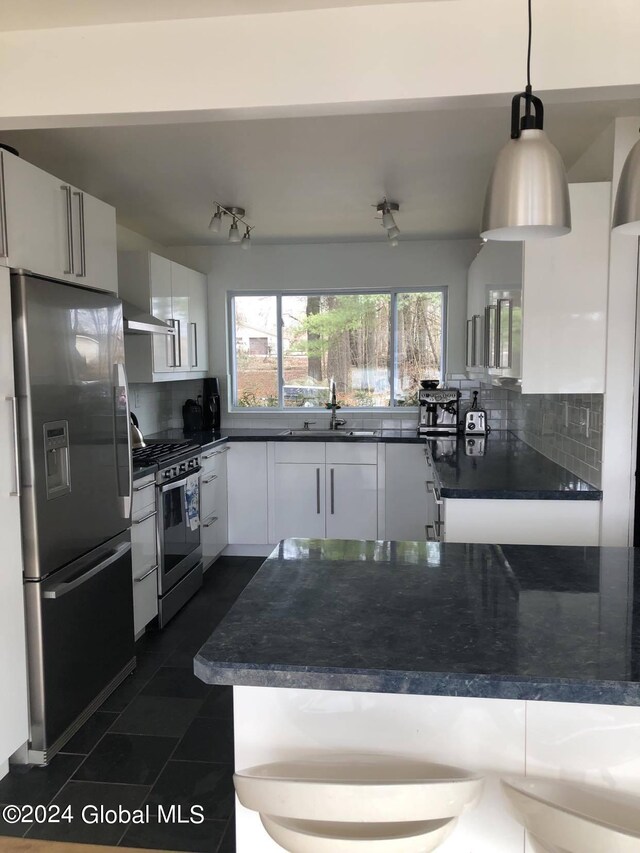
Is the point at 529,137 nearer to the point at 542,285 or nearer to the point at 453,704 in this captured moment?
the point at 453,704

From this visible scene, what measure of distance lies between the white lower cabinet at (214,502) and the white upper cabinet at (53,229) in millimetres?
1769

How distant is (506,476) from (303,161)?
5.95 feet

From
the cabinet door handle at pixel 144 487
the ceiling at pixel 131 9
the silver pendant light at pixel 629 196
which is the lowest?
the cabinet door handle at pixel 144 487

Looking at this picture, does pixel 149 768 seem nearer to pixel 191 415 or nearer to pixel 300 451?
pixel 300 451

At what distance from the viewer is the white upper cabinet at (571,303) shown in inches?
101

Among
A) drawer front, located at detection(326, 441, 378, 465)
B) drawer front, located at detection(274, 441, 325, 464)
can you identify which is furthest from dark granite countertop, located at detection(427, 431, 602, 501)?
drawer front, located at detection(274, 441, 325, 464)

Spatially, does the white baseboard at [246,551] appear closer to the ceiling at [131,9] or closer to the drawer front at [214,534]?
the drawer front at [214,534]

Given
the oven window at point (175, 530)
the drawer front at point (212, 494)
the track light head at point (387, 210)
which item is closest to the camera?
the oven window at point (175, 530)

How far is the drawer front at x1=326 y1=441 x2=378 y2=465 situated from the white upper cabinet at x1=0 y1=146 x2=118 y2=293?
7.41 feet

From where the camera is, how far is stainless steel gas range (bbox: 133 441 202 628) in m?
3.54

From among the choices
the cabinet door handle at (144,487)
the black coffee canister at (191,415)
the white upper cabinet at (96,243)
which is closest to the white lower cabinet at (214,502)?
the black coffee canister at (191,415)

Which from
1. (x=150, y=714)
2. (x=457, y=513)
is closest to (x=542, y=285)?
(x=457, y=513)

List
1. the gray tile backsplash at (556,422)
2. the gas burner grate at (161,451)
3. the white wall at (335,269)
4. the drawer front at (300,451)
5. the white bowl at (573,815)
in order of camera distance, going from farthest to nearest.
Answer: the white wall at (335,269) → the drawer front at (300,451) → the gas burner grate at (161,451) → the gray tile backsplash at (556,422) → the white bowl at (573,815)

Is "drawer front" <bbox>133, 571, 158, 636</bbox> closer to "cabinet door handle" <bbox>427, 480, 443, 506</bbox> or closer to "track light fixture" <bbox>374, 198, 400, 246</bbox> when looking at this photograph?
"cabinet door handle" <bbox>427, 480, 443, 506</bbox>
